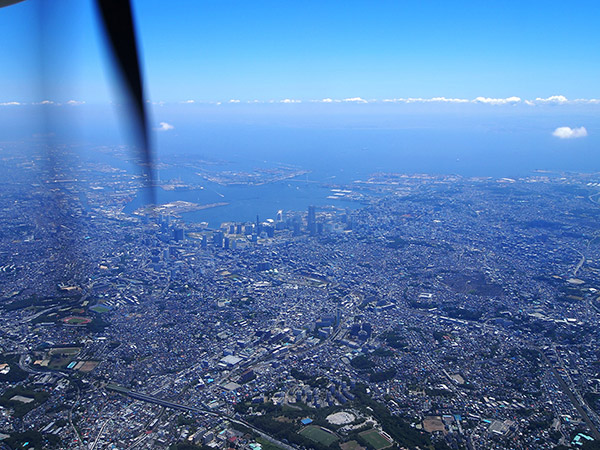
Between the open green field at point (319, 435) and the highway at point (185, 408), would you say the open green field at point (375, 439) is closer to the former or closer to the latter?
the open green field at point (319, 435)

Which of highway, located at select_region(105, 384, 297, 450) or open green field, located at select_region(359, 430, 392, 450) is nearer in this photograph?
open green field, located at select_region(359, 430, 392, 450)

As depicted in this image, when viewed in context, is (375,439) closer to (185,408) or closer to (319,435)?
(319,435)

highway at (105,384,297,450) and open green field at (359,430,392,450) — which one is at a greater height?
open green field at (359,430,392,450)

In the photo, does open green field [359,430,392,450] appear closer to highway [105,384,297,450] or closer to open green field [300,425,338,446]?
open green field [300,425,338,446]

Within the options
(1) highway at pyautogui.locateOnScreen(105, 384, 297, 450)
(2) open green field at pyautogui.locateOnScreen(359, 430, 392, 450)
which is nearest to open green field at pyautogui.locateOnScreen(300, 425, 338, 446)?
(1) highway at pyautogui.locateOnScreen(105, 384, 297, 450)

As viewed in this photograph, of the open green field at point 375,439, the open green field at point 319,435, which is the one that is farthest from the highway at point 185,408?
the open green field at point 375,439
